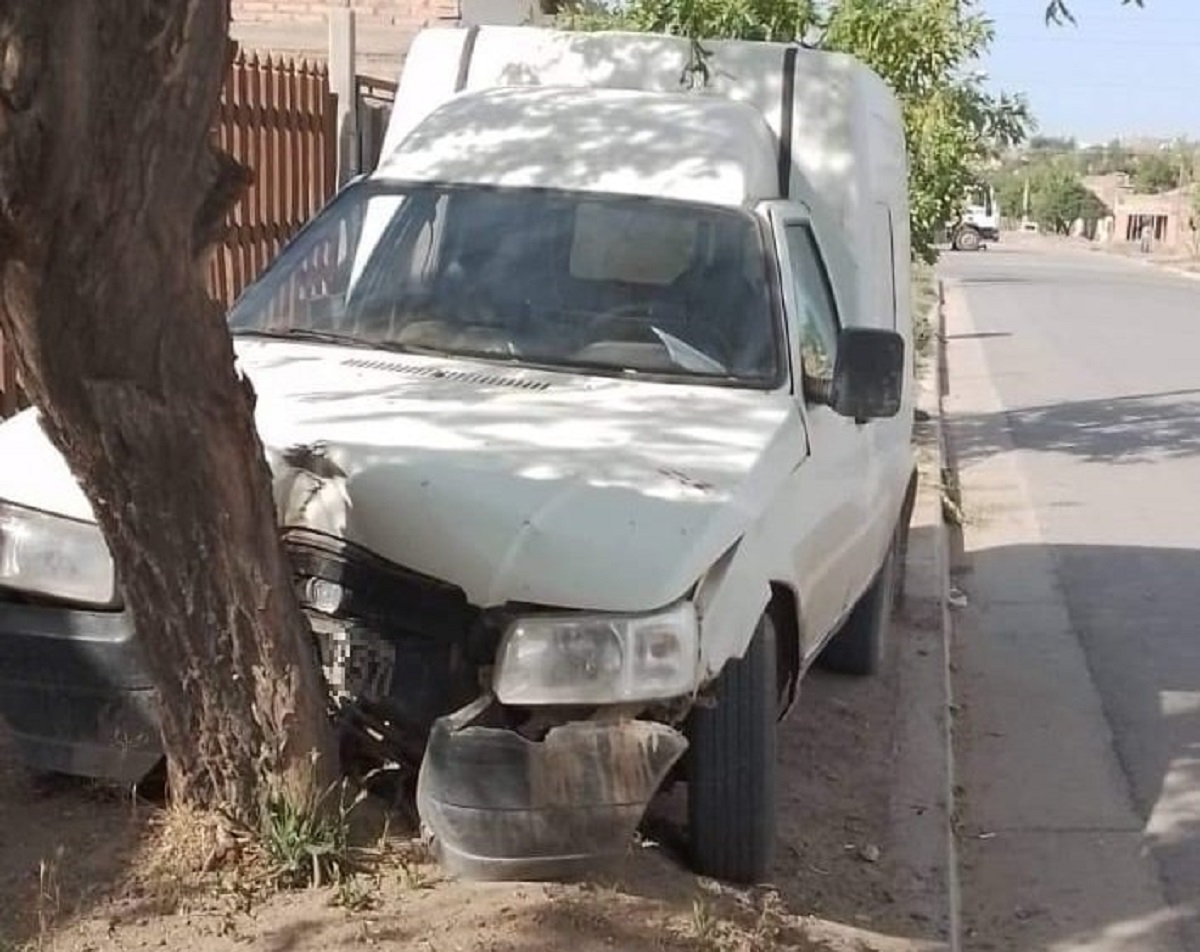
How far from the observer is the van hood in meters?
4.27

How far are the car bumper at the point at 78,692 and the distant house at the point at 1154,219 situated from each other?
261 feet

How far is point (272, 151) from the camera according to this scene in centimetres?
1063

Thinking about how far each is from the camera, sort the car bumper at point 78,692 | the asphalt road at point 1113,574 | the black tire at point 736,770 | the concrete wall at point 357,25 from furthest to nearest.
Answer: the concrete wall at point 357,25, the asphalt road at point 1113,574, the black tire at point 736,770, the car bumper at point 78,692

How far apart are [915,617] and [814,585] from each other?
3.53m

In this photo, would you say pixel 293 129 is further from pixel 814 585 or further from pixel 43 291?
pixel 43 291

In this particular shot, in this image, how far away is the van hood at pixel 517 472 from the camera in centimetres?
427

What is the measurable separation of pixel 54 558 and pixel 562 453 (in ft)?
3.95

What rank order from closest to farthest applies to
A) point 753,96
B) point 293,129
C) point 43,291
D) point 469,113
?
1. point 43,291
2. point 469,113
3. point 753,96
4. point 293,129

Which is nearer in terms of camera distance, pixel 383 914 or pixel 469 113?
pixel 383 914

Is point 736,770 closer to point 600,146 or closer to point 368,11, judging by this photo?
point 600,146

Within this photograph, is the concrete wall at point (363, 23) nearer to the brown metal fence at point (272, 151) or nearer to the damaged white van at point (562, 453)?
the brown metal fence at point (272, 151)

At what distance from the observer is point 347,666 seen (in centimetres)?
454

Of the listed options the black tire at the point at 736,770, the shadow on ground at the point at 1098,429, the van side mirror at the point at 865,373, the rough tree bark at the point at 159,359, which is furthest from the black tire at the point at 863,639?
the shadow on ground at the point at 1098,429

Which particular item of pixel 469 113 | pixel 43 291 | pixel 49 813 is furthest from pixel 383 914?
pixel 469 113
